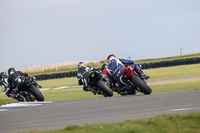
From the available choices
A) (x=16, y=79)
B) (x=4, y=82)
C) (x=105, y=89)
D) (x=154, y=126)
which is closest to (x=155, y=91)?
(x=105, y=89)

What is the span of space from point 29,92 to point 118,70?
407cm

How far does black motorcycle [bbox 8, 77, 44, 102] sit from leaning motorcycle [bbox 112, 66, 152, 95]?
3565 millimetres

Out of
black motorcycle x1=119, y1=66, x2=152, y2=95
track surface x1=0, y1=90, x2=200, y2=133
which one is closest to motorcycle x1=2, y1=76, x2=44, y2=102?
black motorcycle x1=119, y1=66, x2=152, y2=95

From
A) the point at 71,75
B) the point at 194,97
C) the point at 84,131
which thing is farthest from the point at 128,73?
the point at 71,75

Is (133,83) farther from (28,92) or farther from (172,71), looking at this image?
(172,71)

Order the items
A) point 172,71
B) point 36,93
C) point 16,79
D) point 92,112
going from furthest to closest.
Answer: point 172,71 → point 16,79 → point 36,93 → point 92,112

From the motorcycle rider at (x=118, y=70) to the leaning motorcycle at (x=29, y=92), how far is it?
2856 millimetres

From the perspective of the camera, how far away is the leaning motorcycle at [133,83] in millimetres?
11633

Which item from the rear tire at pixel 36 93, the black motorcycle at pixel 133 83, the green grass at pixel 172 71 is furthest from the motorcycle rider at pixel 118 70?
the green grass at pixel 172 71

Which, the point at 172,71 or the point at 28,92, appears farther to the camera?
the point at 172,71

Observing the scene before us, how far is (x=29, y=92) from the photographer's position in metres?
15.3

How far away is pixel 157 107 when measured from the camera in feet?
27.0

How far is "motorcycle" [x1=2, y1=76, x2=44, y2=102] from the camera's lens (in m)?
14.9

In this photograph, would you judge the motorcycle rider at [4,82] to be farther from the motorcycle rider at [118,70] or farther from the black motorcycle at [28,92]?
the motorcycle rider at [118,70]
